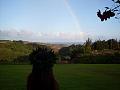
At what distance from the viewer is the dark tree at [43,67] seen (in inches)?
132

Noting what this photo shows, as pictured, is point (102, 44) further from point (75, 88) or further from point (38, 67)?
point (38, 67)

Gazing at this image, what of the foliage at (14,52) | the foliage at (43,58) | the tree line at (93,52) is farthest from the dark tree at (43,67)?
the tree line at (93,52)

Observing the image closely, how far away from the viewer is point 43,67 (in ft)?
11.0

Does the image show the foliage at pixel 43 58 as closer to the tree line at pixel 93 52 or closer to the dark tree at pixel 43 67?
the dark tree at pixel 43 67

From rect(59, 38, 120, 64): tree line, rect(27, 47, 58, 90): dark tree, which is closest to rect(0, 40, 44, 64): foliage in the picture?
rect(59, 38, 120, 64): tree line

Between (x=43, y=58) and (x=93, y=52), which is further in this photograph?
(x=93, y=52)

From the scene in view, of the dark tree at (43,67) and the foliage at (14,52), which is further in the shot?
the foliage at (14,52)

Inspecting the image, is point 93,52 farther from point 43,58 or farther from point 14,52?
point 43,58

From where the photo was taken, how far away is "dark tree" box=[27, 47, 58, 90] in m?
3.36

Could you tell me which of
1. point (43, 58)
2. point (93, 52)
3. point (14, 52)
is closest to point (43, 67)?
point (43, 58)

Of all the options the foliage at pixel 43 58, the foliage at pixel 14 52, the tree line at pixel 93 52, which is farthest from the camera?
the tree line at pixel 93 52

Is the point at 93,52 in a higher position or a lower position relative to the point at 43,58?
lower

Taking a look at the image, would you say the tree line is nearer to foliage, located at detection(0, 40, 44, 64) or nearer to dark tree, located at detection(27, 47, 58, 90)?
foliage, located at detection(0, 40, 44, 64)

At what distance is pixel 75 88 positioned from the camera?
→ 1078cm
